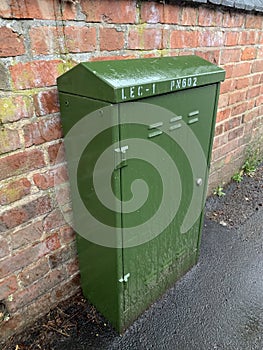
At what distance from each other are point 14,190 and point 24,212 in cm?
14

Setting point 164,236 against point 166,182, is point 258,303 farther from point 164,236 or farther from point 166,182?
point 166,182

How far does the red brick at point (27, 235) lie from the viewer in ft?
4.62

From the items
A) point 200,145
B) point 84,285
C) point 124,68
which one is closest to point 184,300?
point 84,285

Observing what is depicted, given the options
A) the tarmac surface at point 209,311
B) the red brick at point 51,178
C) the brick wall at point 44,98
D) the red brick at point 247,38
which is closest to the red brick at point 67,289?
the brick wall at point 44,98

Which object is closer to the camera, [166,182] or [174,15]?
[166,182]

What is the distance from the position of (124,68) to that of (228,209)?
1983mm

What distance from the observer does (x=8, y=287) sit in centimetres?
146

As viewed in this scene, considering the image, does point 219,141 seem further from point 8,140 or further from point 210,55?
point 8,140

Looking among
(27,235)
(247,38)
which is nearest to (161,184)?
(27,235)

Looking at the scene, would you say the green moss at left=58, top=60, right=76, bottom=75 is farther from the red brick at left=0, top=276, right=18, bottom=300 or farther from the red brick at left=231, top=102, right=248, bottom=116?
the red brick at left=231, top=102, right=248, bottom=116

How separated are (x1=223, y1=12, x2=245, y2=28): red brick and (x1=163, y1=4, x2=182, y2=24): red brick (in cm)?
61

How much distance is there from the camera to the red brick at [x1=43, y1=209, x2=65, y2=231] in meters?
1.52

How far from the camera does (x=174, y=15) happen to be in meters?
1.70

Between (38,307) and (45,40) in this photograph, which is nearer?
(45,40)
